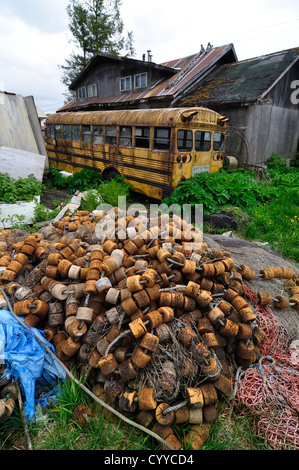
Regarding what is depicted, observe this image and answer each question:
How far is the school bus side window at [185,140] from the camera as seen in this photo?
255 inches

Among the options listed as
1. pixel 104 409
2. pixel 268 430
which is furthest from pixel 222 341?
pixel 104 409

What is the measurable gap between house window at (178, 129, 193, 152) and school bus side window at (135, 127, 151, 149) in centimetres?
98

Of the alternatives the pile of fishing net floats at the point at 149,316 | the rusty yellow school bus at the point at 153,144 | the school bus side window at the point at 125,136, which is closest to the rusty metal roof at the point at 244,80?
the rusty yellow school bus at the point at 153,144

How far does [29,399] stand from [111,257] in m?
1.47

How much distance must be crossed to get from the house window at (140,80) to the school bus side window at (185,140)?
9307 millimetres

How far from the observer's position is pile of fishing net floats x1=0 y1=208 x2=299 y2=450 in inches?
83.7

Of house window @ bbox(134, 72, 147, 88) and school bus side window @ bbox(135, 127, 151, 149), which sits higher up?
house window @ bbox(134, 72, 147, 88)

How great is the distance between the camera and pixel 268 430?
2.10 m

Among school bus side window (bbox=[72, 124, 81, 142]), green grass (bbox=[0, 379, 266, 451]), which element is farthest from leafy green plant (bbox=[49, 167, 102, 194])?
green grass (bbox=[0, 379, 266, 451])

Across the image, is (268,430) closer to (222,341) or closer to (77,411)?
(222,341)

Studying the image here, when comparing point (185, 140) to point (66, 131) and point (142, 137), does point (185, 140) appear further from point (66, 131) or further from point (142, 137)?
point (66, 131)

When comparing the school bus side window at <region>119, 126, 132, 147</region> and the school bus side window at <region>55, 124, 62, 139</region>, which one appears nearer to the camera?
the school bus side window at <region>119, 126, 132, 147</region>

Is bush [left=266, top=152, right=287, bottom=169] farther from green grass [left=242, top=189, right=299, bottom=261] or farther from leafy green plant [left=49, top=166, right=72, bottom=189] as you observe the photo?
leafy green plant [left=49, top=166, right=72, bottom=189]

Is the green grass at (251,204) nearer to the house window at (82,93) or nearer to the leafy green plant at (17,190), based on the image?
the leafy green plant at (17,190)
